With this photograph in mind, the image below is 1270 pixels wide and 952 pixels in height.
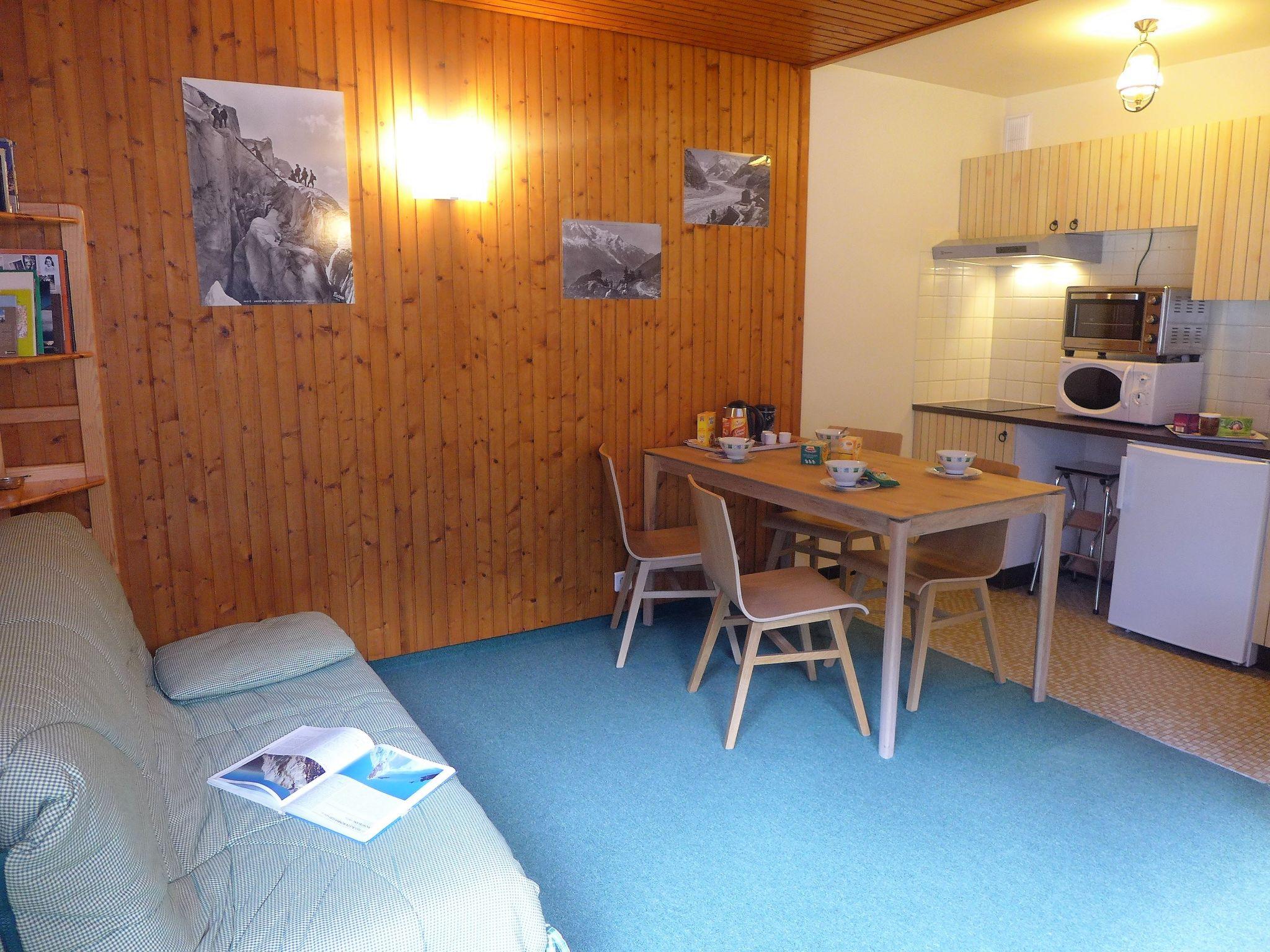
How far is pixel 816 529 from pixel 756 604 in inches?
38.8

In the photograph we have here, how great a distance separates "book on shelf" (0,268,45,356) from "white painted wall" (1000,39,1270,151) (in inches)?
173

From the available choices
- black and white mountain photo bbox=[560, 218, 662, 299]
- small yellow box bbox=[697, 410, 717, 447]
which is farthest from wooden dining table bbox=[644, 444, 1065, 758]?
black and white mountain photo bbox=[560, 218, 662, 299]

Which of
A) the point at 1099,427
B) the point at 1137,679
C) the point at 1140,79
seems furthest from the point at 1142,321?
the point at 1137,679

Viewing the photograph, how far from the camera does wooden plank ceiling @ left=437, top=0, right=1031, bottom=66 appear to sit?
3.33m

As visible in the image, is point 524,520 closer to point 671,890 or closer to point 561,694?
point 561,694

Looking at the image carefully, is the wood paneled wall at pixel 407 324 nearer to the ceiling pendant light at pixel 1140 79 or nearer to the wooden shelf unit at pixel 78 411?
the wooden shelf unit at pixel 78 411

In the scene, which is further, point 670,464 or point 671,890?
point 670,464

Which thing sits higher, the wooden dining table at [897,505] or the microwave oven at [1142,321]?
the microwave oven at [1142,321]

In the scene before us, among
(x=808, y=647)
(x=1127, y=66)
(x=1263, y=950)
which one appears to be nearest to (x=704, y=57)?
(x=1127, y=66)

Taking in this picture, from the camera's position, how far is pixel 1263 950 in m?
2.10

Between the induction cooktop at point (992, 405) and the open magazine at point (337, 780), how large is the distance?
353cm

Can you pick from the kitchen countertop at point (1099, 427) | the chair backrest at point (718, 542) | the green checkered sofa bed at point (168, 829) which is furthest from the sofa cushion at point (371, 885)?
the kitchen countertop at point (1099, 427)

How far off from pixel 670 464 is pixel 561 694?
41.7 inches

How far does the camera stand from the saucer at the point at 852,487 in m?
3.17
